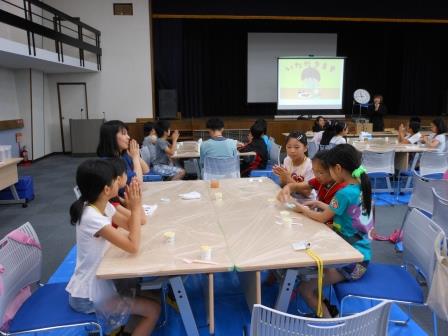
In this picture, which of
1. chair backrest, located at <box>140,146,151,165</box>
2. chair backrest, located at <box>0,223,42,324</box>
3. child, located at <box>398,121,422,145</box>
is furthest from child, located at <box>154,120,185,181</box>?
child, located at <box>398,121,422,145</box>

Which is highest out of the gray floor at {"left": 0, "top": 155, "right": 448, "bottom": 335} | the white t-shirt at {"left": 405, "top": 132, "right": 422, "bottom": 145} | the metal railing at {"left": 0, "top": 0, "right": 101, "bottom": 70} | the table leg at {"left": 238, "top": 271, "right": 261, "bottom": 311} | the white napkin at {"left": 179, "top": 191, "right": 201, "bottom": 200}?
the metal railing at {"left": 0, "top": 0, "right": 101, "bottom": 70}

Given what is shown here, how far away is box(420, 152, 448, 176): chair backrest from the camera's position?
15.4 ft

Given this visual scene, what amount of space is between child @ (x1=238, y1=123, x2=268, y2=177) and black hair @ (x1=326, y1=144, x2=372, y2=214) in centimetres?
257

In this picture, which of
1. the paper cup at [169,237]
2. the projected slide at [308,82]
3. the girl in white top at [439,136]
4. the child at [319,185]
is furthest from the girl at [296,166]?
the projected slide at [308,82]

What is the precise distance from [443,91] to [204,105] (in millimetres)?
6919

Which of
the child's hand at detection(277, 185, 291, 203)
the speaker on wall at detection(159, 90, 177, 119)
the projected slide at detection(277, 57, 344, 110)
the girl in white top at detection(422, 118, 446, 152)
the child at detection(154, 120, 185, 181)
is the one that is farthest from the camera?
the projected slide at detection(277, 57, 344, 110)

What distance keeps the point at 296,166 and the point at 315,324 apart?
198 cm

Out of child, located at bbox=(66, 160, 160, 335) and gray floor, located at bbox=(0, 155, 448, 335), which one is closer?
child, located at bbox=(66, 160, 160, 335)

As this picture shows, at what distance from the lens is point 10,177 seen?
4832 mm

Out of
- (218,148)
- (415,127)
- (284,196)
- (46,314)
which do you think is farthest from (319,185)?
(415,127)

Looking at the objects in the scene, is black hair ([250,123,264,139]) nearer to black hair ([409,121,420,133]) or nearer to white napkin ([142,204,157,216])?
white napkin ([142,204,157,216])

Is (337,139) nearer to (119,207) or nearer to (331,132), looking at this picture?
(331,132)

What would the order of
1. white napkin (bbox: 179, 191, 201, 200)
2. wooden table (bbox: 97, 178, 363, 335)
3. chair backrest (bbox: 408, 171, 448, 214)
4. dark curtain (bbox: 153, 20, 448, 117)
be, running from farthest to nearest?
dark curtain (bbox: 153, 20, 448, 117)
chair backrest (bbox: 408, 171, 448, 214)
white napkin (bbox: 179, 191, 201, 200)
wooden table (bbox: 97, 178, 363, 335)

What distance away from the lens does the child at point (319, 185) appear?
7.61 ft
